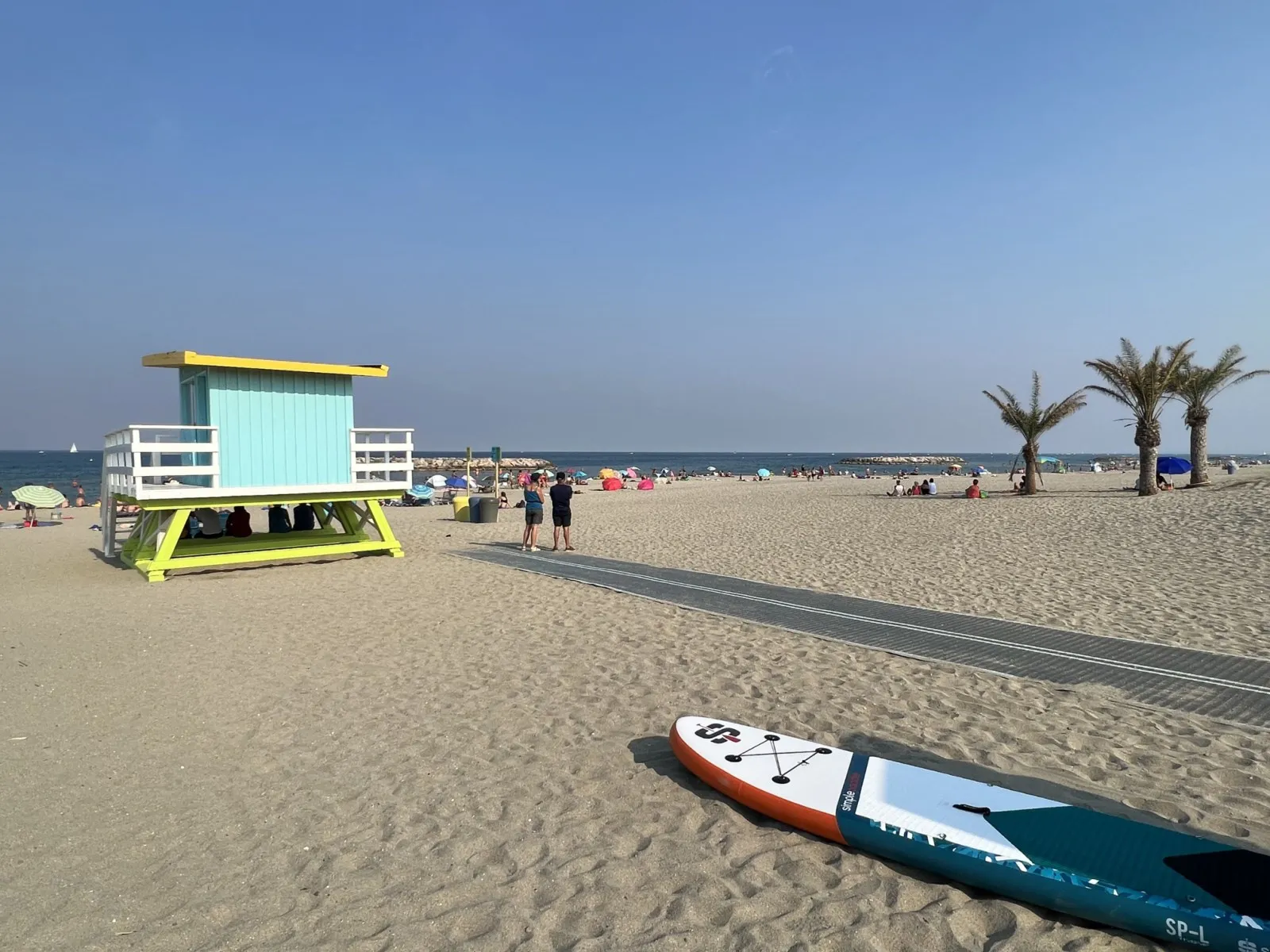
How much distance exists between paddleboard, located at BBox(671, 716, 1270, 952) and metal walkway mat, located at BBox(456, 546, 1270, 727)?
269 centimetres

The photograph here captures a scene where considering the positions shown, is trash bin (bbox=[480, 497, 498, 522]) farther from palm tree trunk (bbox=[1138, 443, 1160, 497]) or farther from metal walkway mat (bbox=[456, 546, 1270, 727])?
palm tree trunk (bbox=[1138, 443, 1160, 497])

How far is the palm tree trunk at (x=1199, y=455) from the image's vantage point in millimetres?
24797

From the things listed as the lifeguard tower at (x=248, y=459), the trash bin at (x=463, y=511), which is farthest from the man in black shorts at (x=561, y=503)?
the trash bin at (x=463, y=511)

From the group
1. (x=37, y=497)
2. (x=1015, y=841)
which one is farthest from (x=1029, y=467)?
(x=37, y=497)

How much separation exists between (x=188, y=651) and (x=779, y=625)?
20.7 feet

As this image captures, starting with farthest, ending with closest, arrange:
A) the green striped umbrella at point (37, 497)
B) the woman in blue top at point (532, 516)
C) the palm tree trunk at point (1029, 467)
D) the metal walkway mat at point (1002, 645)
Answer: the palm tree trunk at point (1029, 467)
the green striped umbrella at point (37, 497)
the woman in blue top at point (532, 516)
the metal walkway mat at point (1002, 645)

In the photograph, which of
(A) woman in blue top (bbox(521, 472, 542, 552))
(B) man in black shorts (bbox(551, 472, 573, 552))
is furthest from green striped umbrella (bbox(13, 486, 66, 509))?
(B) man in black shorts (bbox(551, 472, 573, 552))

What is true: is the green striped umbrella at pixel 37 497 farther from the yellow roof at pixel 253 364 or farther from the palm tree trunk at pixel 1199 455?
the palm tree trunk at pixel 1199 455

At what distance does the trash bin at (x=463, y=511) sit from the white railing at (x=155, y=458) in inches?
372

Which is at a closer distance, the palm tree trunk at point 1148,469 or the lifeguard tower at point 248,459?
the lifeguard tower at point 248,459

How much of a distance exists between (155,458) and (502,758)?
35.9ft

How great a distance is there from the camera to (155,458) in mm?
12953

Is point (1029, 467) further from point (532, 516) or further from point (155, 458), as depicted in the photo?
point (155, 458)

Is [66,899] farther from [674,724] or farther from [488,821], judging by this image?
[674,724]
